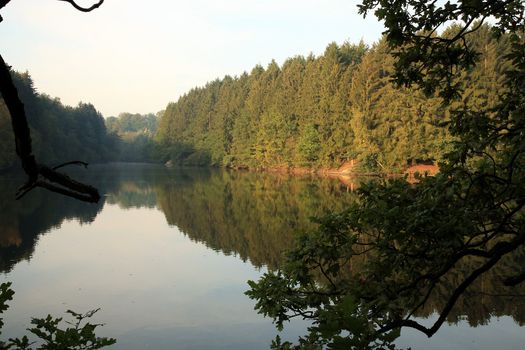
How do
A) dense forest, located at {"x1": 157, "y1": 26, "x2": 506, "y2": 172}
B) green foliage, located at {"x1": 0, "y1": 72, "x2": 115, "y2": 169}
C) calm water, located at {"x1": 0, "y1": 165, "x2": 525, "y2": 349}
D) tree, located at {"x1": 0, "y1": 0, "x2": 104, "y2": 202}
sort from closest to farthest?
tree, located at {"x1": 0, "y1": 0, "x2": 104, "y2": 202} < calm water, located at {"x1": 0, "y1": 165, "x2": 525, "y2": 349} < dense forest, located at {"x1": 157, "y1": 26, "x2": 506, "y2": 172} < green foliage, located at {"x1": 0, "y1": 72, "x2": 115, "y2": 169}

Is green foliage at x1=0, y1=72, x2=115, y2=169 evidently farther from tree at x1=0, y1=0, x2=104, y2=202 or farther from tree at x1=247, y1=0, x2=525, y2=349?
tree at x1=0, y1=0, x2=104, y2=202

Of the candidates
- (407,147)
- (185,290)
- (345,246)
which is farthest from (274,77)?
(345,246)

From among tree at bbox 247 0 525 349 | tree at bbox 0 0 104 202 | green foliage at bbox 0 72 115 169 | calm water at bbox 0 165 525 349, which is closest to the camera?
tree at bbox 0 0 104 202

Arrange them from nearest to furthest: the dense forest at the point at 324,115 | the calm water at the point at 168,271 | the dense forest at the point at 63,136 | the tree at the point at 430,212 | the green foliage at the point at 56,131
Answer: the tree at the point at 430,212
the calm water at the point at 168,271
the dense forest at the point at 324,115
the green foliage at the point at 56,131
the dense forest at the point at 63,136

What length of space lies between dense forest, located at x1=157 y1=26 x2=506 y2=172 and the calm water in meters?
16.4

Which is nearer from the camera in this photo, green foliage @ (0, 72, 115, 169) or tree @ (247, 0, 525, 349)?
tree @ (247, 0, 525, 349)

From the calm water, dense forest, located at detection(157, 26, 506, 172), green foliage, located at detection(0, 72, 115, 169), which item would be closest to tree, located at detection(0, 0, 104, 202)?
the calm water

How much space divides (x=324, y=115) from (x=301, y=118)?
28.4ft

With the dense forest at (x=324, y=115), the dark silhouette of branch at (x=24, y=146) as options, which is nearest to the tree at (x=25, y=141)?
the dark silhouette of branch at (x=24, y=146)

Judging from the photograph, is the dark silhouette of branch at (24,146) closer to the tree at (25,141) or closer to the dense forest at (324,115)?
the tree at (25,141)

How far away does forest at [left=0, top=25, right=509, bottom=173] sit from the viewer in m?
60.1

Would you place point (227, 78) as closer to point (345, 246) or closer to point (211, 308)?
point (211, 308)

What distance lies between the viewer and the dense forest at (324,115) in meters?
59.9

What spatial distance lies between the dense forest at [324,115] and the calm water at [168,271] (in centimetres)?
1641
